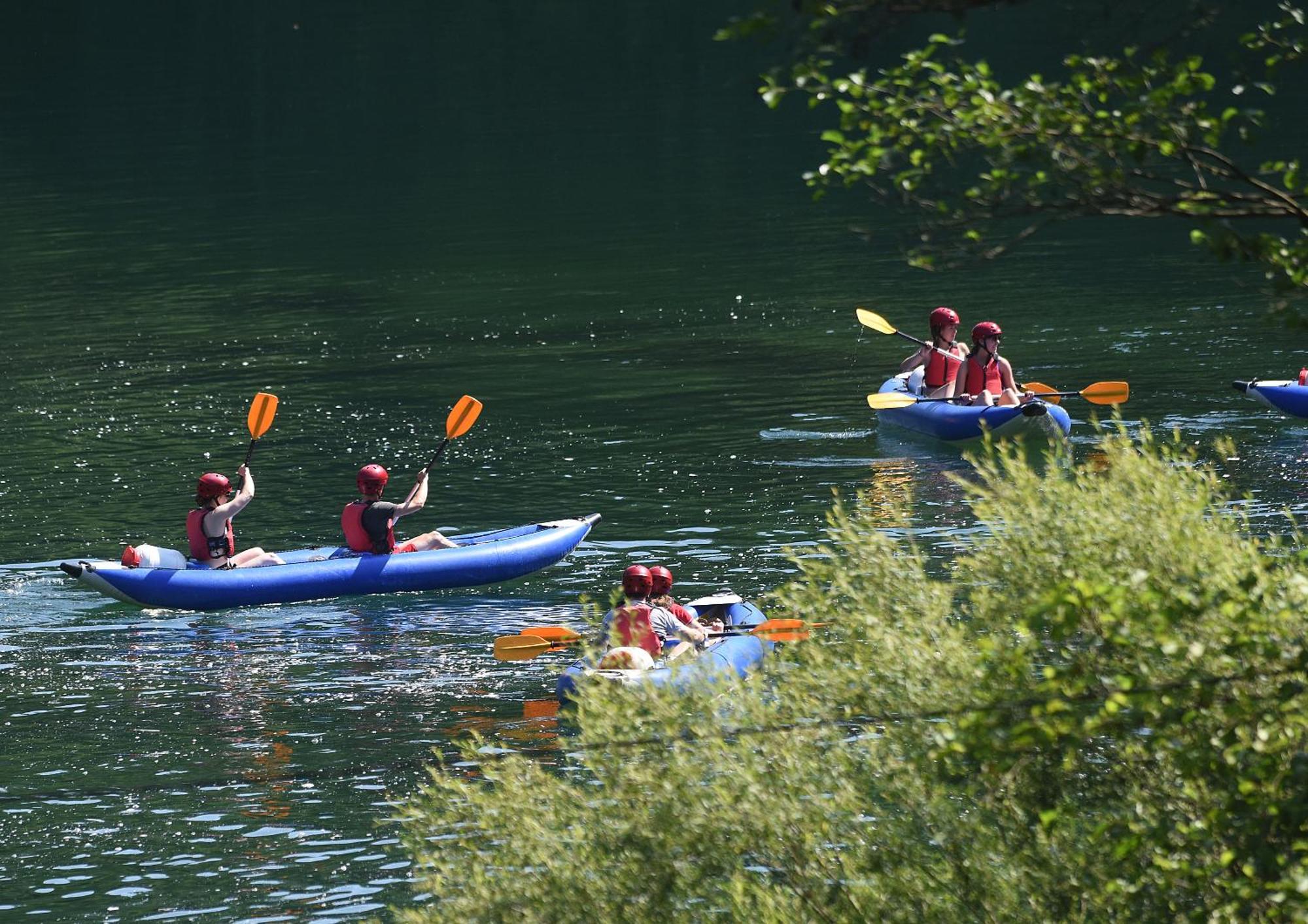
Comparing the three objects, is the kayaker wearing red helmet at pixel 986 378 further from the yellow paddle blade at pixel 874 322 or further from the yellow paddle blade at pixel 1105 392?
the yellow paddle blade at pixel 874 322

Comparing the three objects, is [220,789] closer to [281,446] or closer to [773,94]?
[773,94]

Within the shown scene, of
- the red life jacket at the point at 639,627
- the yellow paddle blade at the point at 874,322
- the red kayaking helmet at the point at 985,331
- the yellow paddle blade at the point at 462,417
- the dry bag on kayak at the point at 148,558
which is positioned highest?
the red kayaking helmet at the point at 985,331

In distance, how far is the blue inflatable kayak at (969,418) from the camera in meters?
18.8

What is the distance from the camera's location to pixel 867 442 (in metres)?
20.2

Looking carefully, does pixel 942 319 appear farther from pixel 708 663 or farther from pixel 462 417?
pixel 708 663

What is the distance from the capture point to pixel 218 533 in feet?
51.8

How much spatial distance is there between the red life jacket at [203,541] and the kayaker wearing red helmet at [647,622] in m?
4.09

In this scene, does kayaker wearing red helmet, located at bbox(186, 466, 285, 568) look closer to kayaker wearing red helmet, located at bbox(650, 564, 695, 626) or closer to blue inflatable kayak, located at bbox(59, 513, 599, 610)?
blue inflatable kayak, located at bbox(59, 513, 599, 610)

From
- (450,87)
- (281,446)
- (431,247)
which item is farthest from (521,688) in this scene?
(450,87)

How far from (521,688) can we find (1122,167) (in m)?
6.80

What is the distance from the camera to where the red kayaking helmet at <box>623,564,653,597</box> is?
12.7m

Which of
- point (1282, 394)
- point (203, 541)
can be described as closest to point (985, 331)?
point (1282, 394)

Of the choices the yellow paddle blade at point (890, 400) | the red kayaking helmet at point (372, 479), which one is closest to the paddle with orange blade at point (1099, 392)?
the yellow paddle blade at point (890, 400)

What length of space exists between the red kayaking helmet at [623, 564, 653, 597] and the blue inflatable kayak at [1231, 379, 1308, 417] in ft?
29.6
